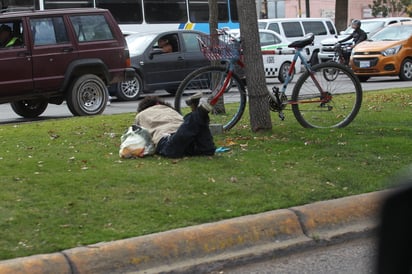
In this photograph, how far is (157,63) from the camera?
17688 millimetres

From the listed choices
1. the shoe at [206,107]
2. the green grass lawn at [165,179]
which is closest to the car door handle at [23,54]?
the green grass lawn at [165,179]

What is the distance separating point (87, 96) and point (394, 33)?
11.9 meters

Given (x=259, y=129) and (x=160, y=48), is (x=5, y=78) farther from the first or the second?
(x=160, y=48)

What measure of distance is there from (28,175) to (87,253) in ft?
6.78

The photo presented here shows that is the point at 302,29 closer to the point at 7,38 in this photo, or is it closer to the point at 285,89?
the point at 7,38

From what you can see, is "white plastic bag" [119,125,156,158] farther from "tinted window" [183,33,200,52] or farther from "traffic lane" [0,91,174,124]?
"tinted window" [183,33,200,52]

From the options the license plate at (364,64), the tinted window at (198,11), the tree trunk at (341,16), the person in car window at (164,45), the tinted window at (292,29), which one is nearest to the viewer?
the person in car window at (164,45)

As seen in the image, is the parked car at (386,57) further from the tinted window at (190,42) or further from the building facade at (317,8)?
the building facade at (317,8)

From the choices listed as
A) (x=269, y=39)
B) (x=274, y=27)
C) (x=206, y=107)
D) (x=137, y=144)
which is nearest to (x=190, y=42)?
(x=269, y=39)

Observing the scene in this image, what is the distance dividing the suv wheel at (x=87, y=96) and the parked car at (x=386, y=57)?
1012 cm

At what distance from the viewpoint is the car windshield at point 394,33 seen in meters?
21.1

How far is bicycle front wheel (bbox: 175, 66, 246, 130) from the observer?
27.8 ft

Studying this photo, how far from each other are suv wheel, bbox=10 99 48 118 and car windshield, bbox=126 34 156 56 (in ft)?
15.6

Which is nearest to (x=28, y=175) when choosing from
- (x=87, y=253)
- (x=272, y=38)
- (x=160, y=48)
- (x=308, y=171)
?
(x=87, y=253)
